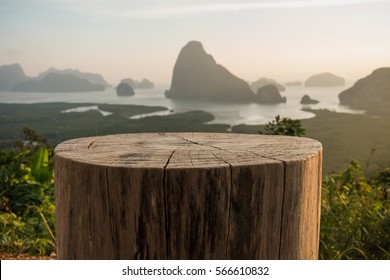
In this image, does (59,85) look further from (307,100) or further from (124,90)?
(307,100)

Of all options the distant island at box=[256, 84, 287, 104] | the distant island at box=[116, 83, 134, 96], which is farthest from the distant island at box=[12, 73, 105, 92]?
the distant island at box=[256, 84, 287, 104]

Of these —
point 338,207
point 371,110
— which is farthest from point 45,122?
point 338,207

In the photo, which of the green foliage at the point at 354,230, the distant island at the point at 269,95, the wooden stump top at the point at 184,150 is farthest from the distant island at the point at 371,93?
the wooden stump top at the point at 184,150

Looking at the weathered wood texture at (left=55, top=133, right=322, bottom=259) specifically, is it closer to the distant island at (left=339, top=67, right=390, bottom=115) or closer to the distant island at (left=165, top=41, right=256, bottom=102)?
the distant island at (left=339, top=67, right=390, bottom=115)

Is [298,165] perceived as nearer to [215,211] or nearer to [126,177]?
[215,211]

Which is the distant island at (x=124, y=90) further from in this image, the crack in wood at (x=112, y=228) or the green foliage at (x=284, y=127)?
the crack in wood at (x=112, y=228)
